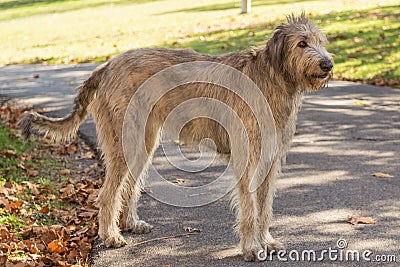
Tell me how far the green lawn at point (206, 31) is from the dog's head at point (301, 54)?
8.40 meters

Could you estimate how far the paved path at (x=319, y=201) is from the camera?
5.37 metres

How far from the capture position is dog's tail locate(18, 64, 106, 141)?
5664 mm

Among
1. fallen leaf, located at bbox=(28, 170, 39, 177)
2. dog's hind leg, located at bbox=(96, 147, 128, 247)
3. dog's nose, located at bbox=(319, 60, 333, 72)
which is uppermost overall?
dog's nose, located at bbox=(319, 60, 333, 72)

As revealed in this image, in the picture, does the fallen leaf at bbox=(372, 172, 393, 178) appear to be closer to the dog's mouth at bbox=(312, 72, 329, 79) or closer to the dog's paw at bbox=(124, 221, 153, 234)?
the dog's mouth at bbox=(312, 72, 329, 79)

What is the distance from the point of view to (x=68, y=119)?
5750 mm

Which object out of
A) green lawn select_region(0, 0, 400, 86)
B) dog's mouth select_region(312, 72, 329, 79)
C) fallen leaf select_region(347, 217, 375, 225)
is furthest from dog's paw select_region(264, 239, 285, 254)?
green lawn select_region(0, 0, 400, 86)

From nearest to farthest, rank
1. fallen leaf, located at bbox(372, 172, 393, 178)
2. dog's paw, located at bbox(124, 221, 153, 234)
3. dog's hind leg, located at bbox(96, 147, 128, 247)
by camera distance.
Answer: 1. dog's hind leg, located at bbox(96, 147, 128, 247)
2. dog's paw, located at bbox(124, 221, 153, 234)
3. fallen leaf, located at bbox(372, 172, 393, 178)

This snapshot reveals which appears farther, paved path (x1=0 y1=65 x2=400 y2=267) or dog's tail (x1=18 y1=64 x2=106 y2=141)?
dog's tail (x1=18 y1=64 x2=106 y2=141)

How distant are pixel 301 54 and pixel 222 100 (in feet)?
2.78

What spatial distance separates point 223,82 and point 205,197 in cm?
196

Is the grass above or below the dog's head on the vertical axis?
below

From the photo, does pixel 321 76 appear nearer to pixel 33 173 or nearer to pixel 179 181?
pixel 179 181

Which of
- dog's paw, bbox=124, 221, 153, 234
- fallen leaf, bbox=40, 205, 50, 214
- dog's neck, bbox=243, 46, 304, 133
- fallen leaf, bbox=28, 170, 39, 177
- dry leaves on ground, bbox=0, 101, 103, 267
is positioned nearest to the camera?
dog's neck, bbox=243, 46, 304, 133

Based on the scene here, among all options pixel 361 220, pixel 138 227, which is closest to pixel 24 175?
pixel 138 227
